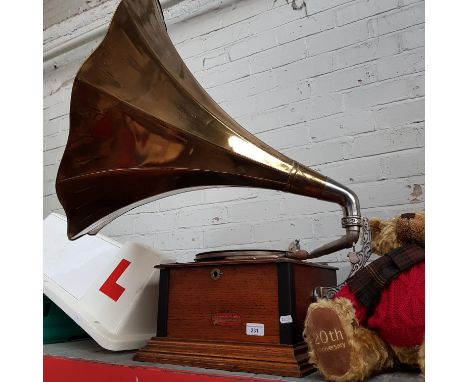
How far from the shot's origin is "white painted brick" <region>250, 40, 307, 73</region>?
5.33 feet

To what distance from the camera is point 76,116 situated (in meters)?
1.05

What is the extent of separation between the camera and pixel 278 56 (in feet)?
5.49

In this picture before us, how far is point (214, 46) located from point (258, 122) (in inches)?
16.4

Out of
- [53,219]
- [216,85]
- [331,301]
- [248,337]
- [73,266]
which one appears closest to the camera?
[331,301]

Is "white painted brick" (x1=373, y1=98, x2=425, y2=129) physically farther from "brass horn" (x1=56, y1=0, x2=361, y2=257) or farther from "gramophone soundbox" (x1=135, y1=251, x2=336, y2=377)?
"gramophone soundbox" (x1=135, y1=251, x2=336, y2=377)

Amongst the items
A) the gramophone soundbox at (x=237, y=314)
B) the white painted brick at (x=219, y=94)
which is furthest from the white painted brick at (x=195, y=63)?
the gramophone soundbox at (x=237, y=314)

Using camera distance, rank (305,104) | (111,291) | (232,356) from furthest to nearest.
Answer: (305,104) → (111,291) → (232,356)

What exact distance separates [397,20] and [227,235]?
936 mm

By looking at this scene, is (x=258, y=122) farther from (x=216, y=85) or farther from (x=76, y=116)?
(x=76, y=116)

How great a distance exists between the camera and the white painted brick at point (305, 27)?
1580 mm

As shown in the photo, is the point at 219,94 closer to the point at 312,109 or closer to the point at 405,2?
the point at 312,109

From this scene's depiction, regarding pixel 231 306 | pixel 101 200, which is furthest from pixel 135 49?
pixel 231 306

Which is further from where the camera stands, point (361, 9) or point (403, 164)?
point (361, 9)

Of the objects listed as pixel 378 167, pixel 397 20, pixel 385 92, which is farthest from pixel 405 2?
pixel 378 167
